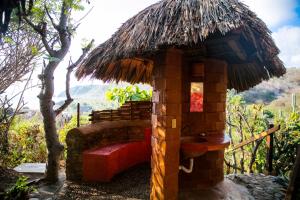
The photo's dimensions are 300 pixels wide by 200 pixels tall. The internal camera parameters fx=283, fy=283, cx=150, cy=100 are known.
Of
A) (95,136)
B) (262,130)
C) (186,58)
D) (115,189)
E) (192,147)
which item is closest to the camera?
(192,147)

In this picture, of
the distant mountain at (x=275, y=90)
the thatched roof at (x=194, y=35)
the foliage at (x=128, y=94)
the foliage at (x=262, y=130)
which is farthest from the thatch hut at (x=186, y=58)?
the distant mountain at (x=275, y=90)

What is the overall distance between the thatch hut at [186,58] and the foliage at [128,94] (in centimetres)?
298

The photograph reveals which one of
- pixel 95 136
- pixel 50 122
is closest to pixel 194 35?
pixel 95 136

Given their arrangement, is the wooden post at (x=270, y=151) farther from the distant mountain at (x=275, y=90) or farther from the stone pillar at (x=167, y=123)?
the distant mountain at (x=275, y=90)

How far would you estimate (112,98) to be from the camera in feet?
29.2

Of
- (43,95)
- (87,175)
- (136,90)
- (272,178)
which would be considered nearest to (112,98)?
(136,90)

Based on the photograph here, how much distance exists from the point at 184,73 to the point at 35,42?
16.9ft

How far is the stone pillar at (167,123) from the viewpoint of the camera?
423 cm

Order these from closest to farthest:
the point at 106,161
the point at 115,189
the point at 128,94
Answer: the point at 115,189 → the point at 106,161 → the point at 128,94

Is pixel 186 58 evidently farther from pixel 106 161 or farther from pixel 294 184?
pixel 106 161

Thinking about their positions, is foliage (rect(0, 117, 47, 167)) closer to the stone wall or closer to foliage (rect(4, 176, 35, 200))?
the stone wall

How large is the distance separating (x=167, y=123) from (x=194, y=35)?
1.35m

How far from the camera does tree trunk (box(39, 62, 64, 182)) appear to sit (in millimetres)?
6773

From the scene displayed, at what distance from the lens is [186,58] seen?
499 centimetres
